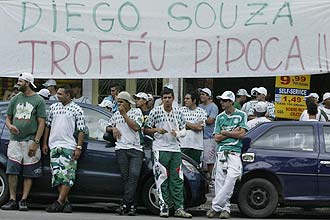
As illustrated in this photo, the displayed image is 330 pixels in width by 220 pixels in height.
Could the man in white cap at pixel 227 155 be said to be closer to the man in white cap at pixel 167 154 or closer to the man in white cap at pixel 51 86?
the man in white cap at pixel 167 154

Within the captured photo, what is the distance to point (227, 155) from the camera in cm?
1030

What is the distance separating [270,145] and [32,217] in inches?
143

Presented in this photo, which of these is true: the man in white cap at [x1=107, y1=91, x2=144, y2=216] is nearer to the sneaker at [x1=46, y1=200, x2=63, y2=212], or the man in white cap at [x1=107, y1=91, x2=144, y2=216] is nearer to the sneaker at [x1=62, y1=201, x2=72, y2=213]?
the sneaker at [x1=62, y1=201, x2=72, y2=213]

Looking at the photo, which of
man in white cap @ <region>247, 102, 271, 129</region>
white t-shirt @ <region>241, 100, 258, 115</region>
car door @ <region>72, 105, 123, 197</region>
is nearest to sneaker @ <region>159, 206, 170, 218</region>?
car door @ <region>72, 105, 123, 197</region>

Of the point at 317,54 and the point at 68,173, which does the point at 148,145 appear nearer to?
the point at 68,173

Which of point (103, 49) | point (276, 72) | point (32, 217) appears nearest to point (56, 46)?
point (103, 49)

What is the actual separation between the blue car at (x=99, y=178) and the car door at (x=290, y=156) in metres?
0.89

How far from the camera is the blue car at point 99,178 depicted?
1018 cm

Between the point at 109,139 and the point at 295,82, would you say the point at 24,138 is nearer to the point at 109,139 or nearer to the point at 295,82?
the point at 109,139

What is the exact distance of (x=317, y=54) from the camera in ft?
31.9

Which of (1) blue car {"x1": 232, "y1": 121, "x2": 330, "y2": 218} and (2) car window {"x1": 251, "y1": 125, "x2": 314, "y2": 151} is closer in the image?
(1) blue car {"x1": 232, "y1": 121, "x2": 330, "y2": 218}

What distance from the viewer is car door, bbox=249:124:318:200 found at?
10227 millimetres

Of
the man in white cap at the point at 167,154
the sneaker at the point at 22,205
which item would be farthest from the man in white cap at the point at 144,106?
the sneaker at the point at 22,205

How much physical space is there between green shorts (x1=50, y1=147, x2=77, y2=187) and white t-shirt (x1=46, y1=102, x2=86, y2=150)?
3.6 inches
